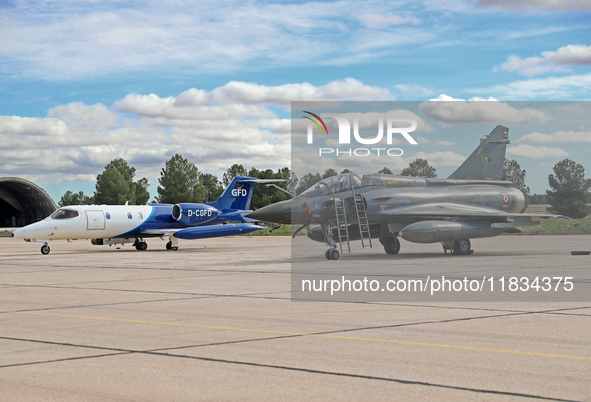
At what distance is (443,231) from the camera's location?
24359mm

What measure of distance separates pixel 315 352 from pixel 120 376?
86.0 inches

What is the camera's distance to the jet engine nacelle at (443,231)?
24125 millimetres

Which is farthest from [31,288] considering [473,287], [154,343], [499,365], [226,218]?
[226,218]

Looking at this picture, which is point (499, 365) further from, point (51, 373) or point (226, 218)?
point (226, 218)

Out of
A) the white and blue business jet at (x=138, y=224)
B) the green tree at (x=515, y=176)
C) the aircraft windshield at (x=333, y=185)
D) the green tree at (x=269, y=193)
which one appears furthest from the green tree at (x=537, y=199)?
the green tree at (x=269, y=193)

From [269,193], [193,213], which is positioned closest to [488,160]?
[193,213]

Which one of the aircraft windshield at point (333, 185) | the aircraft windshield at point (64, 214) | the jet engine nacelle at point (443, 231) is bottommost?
the jet engine nacelle at point (443, 231)

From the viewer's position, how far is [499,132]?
28969 mm

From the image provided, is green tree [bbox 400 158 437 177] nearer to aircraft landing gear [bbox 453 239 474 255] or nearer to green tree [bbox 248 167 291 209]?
aircraft landing gear [bbox 453 239 474 255]

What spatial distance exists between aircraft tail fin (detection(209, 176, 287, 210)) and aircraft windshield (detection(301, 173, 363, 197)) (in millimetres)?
16659

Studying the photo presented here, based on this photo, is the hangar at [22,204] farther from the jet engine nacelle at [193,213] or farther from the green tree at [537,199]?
the green tree at [537,199]

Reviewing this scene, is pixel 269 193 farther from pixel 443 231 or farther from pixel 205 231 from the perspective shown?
pixel 443 231

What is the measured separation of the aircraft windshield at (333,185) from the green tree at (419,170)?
11.6 feet

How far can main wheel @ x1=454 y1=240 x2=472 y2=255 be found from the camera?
85.1 feet
